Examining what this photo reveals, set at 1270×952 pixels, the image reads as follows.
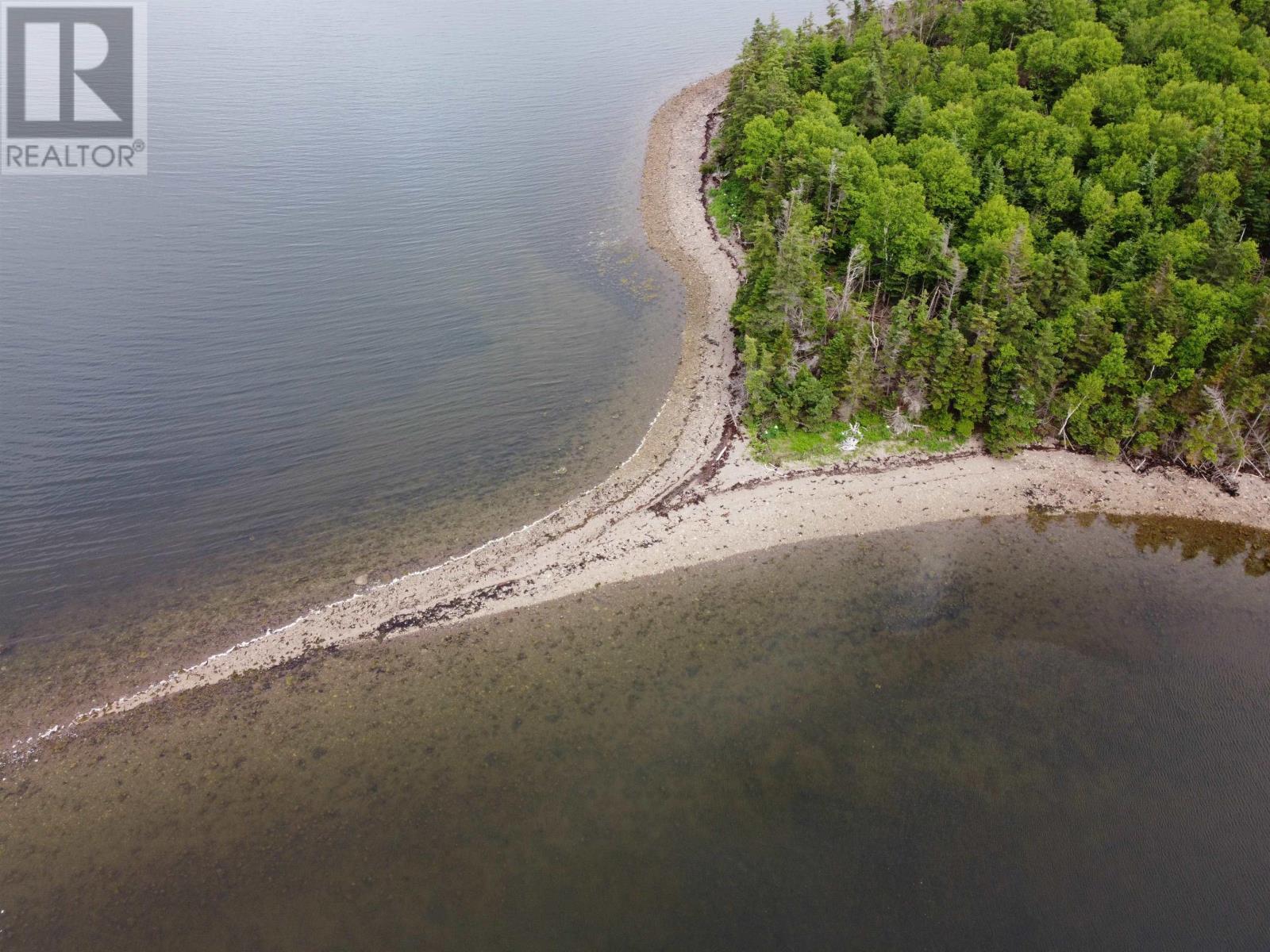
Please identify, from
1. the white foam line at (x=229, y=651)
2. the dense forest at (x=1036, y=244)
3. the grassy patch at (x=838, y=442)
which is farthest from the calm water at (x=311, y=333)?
the dense forest at (x=1036, y=244)

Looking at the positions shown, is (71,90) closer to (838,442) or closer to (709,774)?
(838,442)

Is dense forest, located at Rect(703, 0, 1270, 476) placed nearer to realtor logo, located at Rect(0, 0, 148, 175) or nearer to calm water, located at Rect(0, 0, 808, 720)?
calm water, located at Rect(0, 0, 808, 720)

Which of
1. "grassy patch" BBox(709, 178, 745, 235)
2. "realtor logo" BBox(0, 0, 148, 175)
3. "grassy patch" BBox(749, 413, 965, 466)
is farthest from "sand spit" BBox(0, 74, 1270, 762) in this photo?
"realtor logo" BBox(0, 0, 148, 175)

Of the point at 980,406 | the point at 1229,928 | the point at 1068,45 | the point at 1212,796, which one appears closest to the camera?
the point at 1229,928

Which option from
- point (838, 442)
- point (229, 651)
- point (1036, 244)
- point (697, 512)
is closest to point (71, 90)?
point (229, 651)

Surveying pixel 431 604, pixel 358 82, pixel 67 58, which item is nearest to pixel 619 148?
pixel 358 82

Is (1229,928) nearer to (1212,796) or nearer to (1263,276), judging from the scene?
(1212,796)
